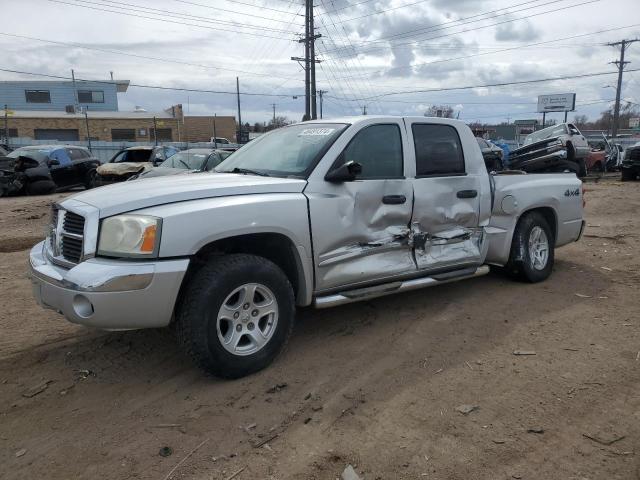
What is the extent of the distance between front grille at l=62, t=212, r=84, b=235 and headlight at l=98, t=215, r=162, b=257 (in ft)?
0.80

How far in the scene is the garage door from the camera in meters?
47.5

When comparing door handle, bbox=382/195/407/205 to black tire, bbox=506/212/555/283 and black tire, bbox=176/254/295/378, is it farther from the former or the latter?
black tire, bbox=506/212/555/283

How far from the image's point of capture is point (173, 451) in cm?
287

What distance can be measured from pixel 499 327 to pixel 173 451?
9.82ft

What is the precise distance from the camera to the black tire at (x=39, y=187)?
16359 millimetres

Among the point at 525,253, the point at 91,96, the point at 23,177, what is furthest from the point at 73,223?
the point at 91,96

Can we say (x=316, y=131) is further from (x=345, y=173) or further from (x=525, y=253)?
(x=525, y=253)

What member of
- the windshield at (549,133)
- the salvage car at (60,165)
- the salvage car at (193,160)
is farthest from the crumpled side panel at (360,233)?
the windshield at (549,133)

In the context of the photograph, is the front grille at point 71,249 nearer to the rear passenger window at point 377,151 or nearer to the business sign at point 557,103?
the rear passenger window at point 377,151

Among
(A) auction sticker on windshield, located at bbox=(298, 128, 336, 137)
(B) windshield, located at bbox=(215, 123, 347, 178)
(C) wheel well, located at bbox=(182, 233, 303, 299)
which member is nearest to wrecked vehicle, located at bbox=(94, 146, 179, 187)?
(B) windshield, located at bbox=(215, 123, 347, 178)

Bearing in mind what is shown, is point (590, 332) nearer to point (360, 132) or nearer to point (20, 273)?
point (360, 132)

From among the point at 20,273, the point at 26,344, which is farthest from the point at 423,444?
the point at 20,273

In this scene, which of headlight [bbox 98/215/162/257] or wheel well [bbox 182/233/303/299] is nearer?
headlight [bbox 98/215/162/257]

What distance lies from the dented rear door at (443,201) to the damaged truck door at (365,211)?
16 cm
